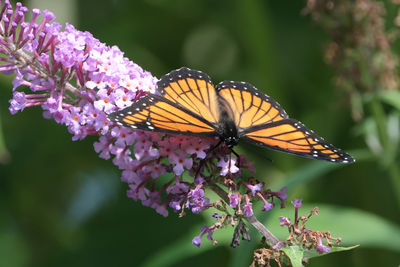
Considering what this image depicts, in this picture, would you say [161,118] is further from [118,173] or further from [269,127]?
[118,173]

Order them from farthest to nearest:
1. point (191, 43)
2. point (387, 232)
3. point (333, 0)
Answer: point (191, 43), point (333, 0), point (387, 232)

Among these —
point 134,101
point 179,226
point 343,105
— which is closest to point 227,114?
point 134,101

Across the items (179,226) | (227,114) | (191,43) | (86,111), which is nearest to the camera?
(86,111)

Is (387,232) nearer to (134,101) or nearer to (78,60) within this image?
(134,101)

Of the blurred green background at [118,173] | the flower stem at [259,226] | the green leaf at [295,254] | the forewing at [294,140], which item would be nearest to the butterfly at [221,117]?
the forewing at [294,140]

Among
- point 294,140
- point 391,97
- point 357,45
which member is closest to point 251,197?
point 294,140

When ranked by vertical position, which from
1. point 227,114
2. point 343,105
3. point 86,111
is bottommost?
point 86,111
